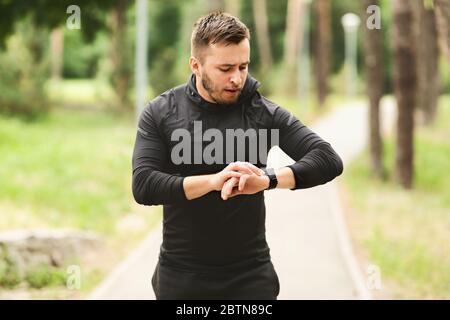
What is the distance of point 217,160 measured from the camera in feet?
10.1

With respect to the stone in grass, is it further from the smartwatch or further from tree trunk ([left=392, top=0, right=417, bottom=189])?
tree trunk ([left=392, top=0, right=417, bottom=189])

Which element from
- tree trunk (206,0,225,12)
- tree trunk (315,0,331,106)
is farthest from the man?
tree trunk (315,0,331,106)

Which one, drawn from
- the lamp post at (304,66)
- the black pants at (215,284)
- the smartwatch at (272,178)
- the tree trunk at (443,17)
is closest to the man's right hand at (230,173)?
the smartwatch at (272,178)

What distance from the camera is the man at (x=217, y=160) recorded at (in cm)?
300

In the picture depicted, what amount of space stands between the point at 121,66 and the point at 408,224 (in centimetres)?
1533

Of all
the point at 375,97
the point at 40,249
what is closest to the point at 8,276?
the point at 40,249

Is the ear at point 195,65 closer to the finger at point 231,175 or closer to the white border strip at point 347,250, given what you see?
the finger at point 231,175

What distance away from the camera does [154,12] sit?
55.1 m

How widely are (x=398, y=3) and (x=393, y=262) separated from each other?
7.02 metres

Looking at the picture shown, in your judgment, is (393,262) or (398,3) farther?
(398,3)

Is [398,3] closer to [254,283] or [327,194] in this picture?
[327,194]

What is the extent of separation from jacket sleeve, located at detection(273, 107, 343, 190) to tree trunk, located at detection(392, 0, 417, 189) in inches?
466

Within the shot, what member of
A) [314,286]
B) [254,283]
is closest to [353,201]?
[314,286]

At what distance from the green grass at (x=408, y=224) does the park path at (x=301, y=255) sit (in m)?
0.37
